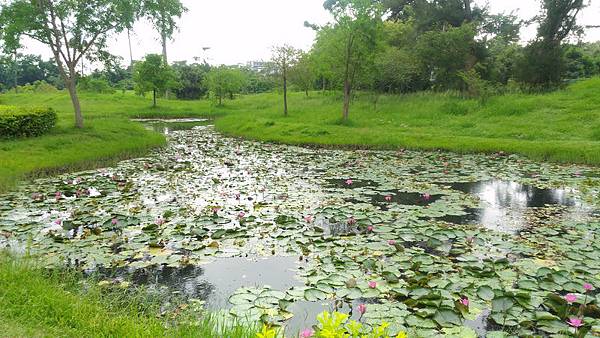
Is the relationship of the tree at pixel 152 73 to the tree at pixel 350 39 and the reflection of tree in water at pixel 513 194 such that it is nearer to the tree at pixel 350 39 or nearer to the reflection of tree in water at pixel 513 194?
the tree at pixel 350 39

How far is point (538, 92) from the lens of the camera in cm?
2359

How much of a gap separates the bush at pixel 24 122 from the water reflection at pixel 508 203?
14752mm

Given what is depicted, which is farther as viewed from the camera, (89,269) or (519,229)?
(519,229)

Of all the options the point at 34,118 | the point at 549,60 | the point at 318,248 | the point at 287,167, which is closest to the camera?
the point at 318,248

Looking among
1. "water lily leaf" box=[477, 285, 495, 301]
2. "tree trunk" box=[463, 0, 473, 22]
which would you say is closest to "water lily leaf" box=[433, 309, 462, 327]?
"water lily leaf" box=[477, 285, 495, 301]

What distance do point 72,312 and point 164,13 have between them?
18486mm

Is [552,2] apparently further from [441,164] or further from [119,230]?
[119,230]

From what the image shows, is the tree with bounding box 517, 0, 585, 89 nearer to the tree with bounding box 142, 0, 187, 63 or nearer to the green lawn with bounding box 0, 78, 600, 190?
the green lawn with bounding box 0, 78, 600, 190

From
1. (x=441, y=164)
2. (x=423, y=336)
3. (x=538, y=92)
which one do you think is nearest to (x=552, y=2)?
(x=538, y=92)

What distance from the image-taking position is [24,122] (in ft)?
48.4

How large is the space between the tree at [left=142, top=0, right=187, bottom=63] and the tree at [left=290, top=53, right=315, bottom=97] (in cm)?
1228

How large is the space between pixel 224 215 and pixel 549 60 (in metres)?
23.8

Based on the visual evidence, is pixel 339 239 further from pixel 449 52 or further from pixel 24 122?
pixel 449 52

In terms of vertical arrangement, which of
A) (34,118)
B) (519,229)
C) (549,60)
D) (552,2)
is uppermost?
(552,2)
